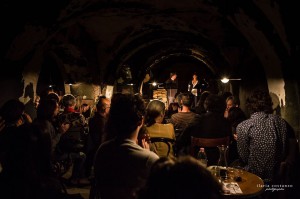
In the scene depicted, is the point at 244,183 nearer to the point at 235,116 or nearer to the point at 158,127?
the point at 158,127

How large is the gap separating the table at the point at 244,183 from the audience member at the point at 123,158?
47.4 inches

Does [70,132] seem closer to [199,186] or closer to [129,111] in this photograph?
[129,111]

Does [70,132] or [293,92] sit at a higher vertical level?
[293,92]

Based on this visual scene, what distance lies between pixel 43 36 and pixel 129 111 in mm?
4201

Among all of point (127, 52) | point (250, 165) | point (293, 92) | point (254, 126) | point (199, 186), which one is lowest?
point (250, 165)

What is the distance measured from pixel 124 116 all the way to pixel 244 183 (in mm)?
1733

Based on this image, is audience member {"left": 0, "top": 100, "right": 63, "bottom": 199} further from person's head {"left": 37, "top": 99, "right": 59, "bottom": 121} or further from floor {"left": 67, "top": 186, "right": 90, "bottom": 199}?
floor {"left": 67, "top": 186, "right": 90, "bottom": 199}

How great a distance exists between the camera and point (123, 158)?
6.94 ft

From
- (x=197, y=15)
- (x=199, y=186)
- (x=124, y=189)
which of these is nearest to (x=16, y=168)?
(x=124, y=189)

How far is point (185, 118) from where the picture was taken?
5.74 m

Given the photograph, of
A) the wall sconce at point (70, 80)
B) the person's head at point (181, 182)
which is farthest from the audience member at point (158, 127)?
the wall sconce at point (70, 80)

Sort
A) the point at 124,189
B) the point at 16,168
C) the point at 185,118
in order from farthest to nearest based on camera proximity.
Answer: the point at 185,118 < the point at 16,168 < the point at 124,189

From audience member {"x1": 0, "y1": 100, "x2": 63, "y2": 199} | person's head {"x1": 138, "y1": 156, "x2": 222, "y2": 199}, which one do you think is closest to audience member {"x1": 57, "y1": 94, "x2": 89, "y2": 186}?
audience member {"x1": 0, "y1": 100, "x2": 63, "y2": 199}

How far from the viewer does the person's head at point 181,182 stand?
1.12 m
